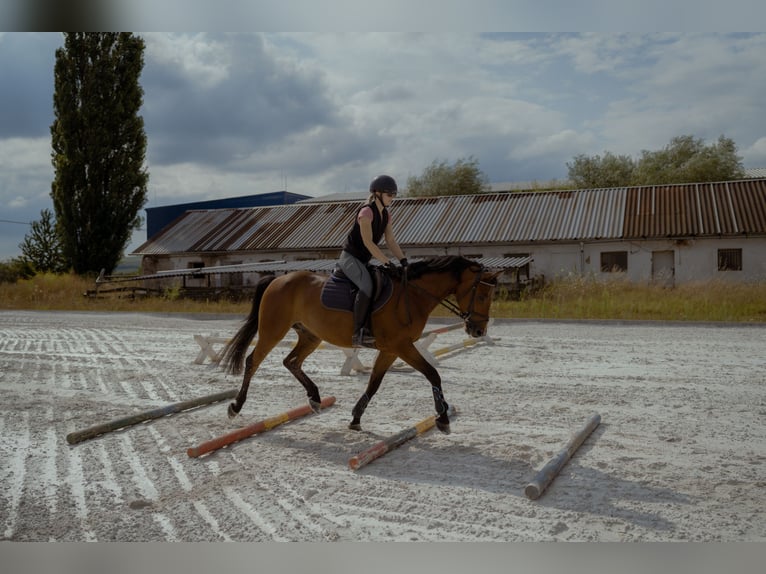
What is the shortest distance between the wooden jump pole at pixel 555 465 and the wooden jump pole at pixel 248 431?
7.52 feet

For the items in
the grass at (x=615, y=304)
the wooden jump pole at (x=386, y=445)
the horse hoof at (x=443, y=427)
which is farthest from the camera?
the grass at (x=615, y=304)

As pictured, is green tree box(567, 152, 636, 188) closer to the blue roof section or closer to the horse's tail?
the blue roof section

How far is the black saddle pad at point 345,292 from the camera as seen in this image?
515 centimetres

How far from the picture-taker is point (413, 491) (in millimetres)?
3826

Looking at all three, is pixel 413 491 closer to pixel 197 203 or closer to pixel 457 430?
pixel 457 430

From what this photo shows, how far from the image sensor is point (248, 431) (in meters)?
5.01

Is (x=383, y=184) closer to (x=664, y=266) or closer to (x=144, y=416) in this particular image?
(x=144, y=416)

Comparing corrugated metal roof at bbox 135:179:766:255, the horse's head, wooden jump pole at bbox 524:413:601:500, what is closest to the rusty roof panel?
corrugated metal roof at bbox 135:179:766:255

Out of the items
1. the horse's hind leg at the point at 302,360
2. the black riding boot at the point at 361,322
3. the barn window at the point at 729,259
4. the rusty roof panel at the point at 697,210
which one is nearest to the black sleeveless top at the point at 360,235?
the black riding boot at the point at 361,322

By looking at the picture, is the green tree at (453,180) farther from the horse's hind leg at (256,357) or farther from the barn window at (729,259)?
the horse's hind leg at (256,357)

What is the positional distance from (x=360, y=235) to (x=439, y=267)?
27.7 inches

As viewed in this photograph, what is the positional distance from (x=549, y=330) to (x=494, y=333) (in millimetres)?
1290

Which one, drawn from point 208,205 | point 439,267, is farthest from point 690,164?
point 439,267
